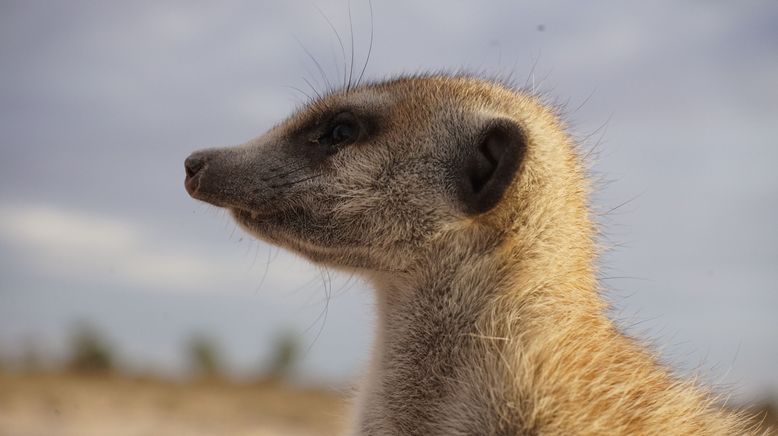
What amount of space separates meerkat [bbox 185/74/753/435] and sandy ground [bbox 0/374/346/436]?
6129 millimetres

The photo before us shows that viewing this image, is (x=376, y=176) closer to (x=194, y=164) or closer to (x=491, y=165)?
(x=491, y=165)

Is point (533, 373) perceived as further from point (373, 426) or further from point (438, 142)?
point (438, 142)

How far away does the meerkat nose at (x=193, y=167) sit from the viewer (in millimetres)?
3650

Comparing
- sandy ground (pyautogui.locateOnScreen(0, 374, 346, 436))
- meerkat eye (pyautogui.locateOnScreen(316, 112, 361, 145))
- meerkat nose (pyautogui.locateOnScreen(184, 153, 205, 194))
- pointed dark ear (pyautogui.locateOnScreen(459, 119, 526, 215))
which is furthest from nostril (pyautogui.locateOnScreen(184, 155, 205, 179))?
sandy ground (pyautogui.locateOnScreen(0, 374, 346, 436))

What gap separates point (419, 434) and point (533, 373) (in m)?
0.50

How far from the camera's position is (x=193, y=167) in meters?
3.66

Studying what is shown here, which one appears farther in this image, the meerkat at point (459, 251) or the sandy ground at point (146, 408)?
the sandy ground at point (146, 408)

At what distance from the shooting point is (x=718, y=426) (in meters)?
3.69

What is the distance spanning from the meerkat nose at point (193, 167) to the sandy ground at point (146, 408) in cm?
619

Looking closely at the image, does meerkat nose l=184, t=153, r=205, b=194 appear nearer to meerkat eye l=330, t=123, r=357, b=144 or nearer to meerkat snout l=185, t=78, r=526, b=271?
meerkat snout l=185, t=78, r=526, b=271

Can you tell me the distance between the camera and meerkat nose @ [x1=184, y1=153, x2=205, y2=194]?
3.65 m

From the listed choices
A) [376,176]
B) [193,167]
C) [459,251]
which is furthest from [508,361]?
[193,167]

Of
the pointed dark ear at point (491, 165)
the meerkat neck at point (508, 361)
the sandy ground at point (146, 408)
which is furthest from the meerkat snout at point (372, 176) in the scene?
the sandy ground at point (146, 408)

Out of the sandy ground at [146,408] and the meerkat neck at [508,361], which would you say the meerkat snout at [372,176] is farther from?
the sandy ground at [146,408]
